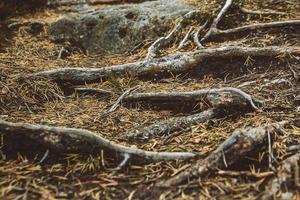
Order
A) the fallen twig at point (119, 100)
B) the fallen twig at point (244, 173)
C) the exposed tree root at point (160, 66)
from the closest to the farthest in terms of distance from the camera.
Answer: the fallen twig at point (244, 173)
the fallen twig at point (119, 100)
the exposed tree root at point (160, 66)

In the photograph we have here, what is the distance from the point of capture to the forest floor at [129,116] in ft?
8.86

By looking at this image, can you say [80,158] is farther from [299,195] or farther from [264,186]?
[299,195]

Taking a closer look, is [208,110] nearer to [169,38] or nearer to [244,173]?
[244,173]

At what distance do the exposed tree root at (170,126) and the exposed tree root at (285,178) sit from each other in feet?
3.38

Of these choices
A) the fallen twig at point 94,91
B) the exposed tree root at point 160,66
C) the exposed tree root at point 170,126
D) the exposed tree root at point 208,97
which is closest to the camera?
the exposed tree root at point 170,126

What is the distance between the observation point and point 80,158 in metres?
3.05

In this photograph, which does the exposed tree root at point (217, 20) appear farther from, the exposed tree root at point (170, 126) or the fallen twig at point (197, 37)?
the exposed tree root at point (170, 126)

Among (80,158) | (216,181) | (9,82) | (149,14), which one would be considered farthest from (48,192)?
(149,14)

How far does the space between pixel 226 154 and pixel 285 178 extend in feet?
1.43

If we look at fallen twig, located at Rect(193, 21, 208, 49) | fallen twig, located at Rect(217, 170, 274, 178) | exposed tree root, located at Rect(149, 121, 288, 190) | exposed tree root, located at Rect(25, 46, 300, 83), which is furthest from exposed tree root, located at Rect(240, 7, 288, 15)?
fallen twig, located at Rect(217, 170, 274, 178)

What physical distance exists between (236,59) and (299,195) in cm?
250

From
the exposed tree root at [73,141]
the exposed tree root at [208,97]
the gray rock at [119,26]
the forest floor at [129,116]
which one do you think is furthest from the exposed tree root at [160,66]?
the exposed tree root at [73,141]

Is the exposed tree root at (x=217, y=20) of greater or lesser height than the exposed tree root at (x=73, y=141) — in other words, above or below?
above

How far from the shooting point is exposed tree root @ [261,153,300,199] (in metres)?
2.49
